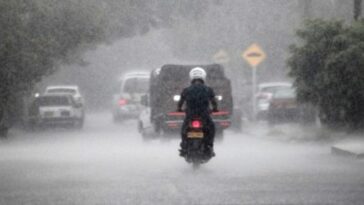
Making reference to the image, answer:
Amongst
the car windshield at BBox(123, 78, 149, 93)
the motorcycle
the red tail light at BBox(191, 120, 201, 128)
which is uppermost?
the car windshield at BBox(123, 78, 149, 93)

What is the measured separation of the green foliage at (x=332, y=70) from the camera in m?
29.2

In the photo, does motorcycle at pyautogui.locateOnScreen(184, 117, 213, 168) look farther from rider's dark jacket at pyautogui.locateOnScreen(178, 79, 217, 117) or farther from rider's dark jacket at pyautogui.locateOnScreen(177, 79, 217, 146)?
rider's dark jacket at pyautogui.locateOnScreen(178, 79, 217, 117)

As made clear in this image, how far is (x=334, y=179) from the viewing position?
16375 millimetres

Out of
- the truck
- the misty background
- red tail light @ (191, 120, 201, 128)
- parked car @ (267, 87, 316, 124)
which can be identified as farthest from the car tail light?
red tail light @ (191, 120, 201, 128)

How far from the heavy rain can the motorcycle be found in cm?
2

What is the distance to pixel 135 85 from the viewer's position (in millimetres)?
48312

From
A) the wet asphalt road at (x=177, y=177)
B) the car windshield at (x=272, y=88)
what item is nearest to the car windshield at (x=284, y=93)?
the car windshield at (x=272, y=88)

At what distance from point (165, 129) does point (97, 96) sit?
53733 millimetres

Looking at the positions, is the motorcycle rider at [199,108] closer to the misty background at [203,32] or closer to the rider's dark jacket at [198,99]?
the rider's dark jacket at [198,99]

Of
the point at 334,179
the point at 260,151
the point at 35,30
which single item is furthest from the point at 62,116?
the point at 334,179

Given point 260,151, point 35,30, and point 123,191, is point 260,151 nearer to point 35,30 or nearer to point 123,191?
point 123,191

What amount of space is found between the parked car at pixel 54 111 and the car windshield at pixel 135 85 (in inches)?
97.3

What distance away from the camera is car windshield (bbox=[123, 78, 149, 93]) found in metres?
48.3

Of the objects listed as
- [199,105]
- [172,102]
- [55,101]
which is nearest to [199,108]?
[199,105]
